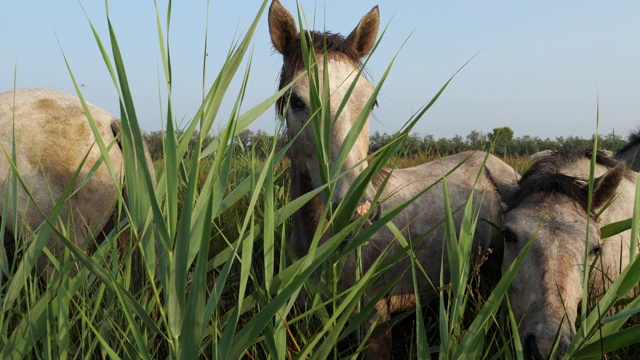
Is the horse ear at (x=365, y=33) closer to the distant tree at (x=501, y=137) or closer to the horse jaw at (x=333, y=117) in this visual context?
the horse jaw at (x=333, y=117)

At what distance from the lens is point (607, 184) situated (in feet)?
10.8

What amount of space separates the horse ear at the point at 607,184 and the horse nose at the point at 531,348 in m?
0.95

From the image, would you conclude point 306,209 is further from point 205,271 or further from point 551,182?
point 205,271

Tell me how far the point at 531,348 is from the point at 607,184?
3.40ft

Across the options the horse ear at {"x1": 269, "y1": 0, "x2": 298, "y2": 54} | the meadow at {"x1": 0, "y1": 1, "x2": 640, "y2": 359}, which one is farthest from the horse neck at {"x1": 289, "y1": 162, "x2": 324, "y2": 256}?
the meadow at {"x1": 0, "y1": 1, "x2": 640, "y2": 359}

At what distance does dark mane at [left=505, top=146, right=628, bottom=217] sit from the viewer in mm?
3293

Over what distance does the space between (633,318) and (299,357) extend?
204 centimetres

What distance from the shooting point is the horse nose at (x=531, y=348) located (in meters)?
2.67

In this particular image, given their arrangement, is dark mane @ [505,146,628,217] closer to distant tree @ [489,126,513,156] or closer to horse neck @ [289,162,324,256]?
distant tree @ [489,126,513,156]

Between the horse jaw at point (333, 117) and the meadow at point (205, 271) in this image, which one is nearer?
the meadow at point (205, 271)

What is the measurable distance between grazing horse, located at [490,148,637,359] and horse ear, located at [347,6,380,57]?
1.21 meters

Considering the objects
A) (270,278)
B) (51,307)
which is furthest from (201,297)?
(51,307)

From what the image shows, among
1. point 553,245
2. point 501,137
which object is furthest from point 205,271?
point 501,137

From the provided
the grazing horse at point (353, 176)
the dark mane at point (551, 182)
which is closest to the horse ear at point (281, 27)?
the grazing horse at point (353, 176)
